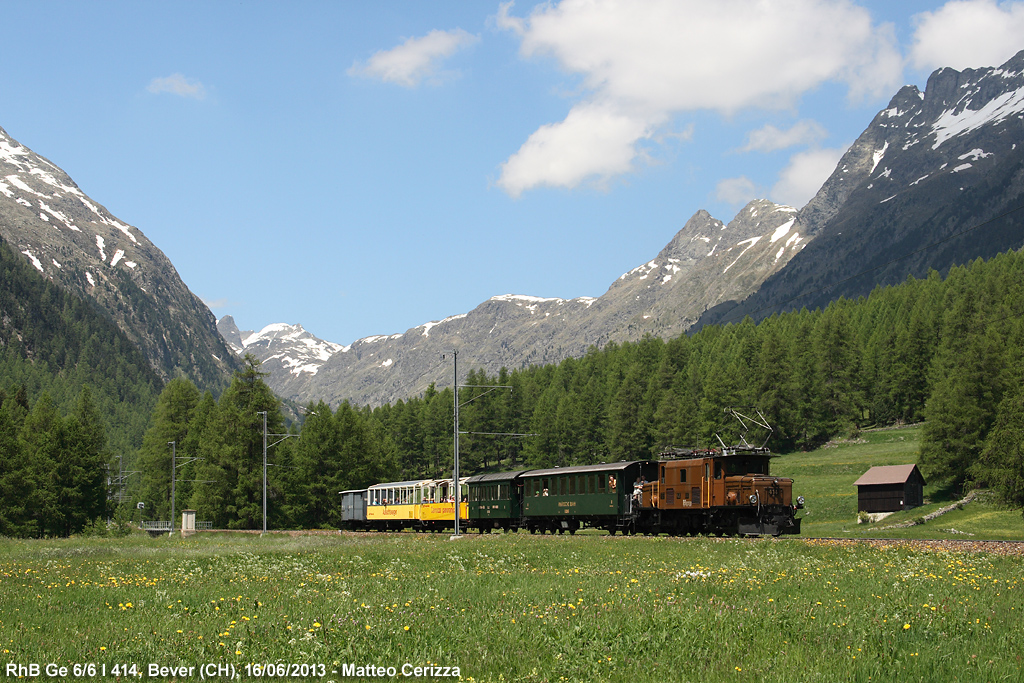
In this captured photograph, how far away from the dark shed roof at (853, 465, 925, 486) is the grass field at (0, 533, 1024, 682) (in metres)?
44.4

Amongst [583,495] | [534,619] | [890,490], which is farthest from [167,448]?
[534,619]

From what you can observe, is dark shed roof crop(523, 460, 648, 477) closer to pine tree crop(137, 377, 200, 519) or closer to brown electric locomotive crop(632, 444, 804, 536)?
brown electric locomotive crop(632, 444, 804, 536)

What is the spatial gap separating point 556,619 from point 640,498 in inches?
1211

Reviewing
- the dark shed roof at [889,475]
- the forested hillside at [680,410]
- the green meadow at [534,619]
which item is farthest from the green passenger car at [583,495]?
the dark shed roof at [889,475]

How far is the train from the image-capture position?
3800cm

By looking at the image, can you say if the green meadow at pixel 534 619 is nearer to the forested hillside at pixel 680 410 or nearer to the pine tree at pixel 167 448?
the forested hillside at pixel 680 410

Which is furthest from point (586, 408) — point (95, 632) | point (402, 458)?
point (95, 632)

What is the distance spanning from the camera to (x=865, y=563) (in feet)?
75.0

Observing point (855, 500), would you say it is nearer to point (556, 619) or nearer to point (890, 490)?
point (890, 490)

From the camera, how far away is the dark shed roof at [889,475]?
213ft

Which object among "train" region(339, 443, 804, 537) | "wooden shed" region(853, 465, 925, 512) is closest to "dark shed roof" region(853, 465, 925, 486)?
"wooden shed" region(853, 465, 925, 512)

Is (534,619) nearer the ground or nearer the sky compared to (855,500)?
nearer the sky

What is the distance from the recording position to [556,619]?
1370 centimetres

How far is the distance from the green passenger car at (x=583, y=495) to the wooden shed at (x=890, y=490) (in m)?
28.1
